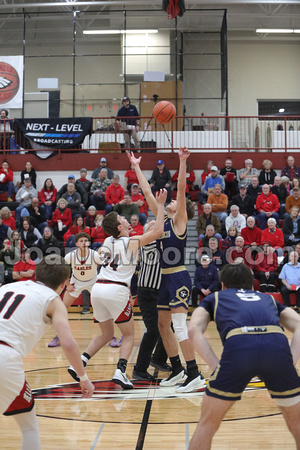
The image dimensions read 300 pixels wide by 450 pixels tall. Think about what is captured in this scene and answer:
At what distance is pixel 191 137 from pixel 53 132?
16.9ft

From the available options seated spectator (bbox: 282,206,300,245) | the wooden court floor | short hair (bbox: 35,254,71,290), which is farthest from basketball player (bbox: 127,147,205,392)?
seated spectator (bbox: 282,206,300,245)

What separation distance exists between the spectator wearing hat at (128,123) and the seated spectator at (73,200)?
373cm

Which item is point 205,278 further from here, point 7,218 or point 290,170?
point 290,170

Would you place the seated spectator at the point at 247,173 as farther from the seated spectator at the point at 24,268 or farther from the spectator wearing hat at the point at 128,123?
the seated spectator at the point at 24,268

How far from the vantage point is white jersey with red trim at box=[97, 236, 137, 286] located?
6227 millimetres

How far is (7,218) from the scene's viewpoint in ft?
50.0

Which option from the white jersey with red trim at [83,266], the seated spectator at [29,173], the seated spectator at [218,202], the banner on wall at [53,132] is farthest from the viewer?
the banner on wall at [53,132]

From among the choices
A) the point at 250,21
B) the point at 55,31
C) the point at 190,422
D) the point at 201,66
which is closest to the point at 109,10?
the point at 55,31

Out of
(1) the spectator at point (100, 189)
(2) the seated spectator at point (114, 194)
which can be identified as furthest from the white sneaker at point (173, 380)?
(1) the spectator at point (100, 189)

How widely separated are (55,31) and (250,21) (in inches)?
364

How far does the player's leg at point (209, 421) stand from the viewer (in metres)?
3.34

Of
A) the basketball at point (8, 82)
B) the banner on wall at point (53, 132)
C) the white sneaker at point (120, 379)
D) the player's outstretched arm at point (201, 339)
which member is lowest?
the white sneaker at point (120, 379)

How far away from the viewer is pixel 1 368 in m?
3.32

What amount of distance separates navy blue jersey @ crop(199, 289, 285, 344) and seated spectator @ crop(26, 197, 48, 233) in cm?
1202
